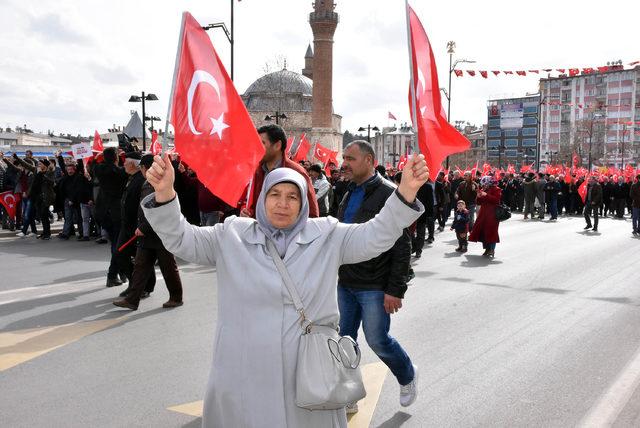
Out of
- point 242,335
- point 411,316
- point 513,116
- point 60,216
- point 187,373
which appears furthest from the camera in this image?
point 513,116

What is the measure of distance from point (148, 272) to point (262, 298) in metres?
5.06

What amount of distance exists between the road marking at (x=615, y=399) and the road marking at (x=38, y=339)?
4.60 m

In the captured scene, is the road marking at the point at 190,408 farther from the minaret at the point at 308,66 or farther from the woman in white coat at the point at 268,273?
the minaret at the point at 308,66

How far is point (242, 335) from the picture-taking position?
2484 mm

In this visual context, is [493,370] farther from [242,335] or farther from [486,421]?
[242,335]

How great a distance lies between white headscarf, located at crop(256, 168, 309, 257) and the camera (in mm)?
2604

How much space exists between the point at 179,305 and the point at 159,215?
5073mm

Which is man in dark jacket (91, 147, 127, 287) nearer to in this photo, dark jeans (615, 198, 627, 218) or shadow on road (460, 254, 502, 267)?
shadow on road (460, 254, 502, 267)

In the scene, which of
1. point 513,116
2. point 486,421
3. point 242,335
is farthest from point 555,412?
point 513,116

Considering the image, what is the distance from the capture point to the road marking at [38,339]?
5.34 metres

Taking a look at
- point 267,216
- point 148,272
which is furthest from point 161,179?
point 148,272

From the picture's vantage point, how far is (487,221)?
41.4 ft

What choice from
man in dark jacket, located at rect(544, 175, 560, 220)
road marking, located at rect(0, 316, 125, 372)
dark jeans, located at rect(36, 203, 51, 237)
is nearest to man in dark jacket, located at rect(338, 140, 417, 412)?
road marking, located at rect(0, 316, 125, 372)

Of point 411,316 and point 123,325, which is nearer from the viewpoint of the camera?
point 123,325
